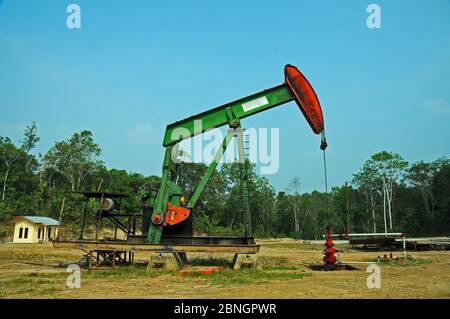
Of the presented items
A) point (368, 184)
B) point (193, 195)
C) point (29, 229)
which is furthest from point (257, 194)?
point (193, 195)

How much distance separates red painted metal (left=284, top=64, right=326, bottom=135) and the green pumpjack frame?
175mm

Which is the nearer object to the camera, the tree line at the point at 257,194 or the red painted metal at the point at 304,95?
the red painted metal at the point at 304,95

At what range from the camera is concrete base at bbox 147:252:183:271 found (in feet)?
29.6

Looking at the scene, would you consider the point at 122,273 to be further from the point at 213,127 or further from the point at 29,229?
the point at 29,229

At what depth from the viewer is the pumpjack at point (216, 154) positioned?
31.0 ft

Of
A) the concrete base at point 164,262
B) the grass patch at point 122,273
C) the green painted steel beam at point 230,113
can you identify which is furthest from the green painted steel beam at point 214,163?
the grass patch at point 122,273

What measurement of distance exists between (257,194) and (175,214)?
35710 millimetres

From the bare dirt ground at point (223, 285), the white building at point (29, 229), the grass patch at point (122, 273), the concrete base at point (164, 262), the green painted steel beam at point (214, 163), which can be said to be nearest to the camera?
the bare dirt ground at point (223, 285)

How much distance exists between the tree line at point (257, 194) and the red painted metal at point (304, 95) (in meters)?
27.5

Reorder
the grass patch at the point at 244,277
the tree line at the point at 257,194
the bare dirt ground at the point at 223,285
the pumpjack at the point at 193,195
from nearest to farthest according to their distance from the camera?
the bare dirt ground at the point at 223,285 < the grass patch at the point at 244,277 < the pumpjack at the point at 193,195 < the tree line at the point at 257,194

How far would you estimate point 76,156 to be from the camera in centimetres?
3988

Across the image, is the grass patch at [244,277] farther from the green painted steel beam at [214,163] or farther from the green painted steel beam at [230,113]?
the green painted steel beam at [230,113]

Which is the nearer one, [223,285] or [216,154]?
[223,285]

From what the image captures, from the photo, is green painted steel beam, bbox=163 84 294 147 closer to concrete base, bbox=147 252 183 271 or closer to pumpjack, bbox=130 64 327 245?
pumpjack, bbox=130 64 327 245
